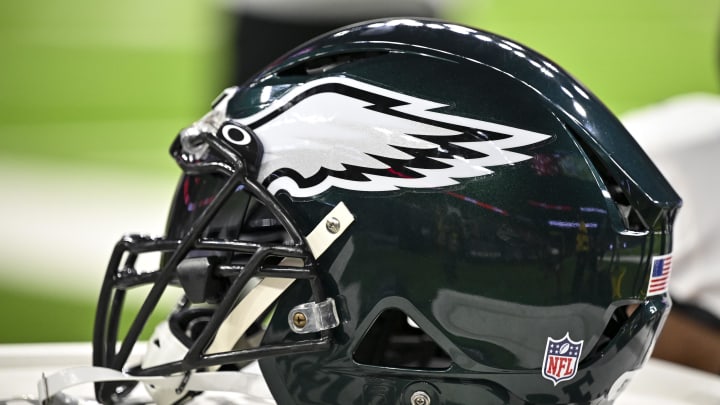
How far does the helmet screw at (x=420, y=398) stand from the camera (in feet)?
3.77

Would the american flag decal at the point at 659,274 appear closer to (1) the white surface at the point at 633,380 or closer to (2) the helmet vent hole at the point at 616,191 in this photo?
(2) the helmet vent hole at the point at 616,191

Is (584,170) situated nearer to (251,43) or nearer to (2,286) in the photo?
(2,286)

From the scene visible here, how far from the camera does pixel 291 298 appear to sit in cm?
118

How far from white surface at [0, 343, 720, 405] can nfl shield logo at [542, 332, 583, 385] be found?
39 cm

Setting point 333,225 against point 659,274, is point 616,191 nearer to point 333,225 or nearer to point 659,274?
point 659,274

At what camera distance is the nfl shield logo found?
1122 mm

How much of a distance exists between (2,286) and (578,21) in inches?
210

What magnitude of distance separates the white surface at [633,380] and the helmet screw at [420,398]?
355 mm

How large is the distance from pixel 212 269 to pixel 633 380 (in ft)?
2.41

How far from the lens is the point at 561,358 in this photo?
1.12m

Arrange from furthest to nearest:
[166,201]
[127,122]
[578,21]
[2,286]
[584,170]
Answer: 1. [578,21]
2. [127,122]
3. [166,201]
4. [2,286]
5. [584,170]

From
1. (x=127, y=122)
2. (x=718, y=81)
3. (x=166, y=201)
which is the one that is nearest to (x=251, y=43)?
(x=166, y=201)

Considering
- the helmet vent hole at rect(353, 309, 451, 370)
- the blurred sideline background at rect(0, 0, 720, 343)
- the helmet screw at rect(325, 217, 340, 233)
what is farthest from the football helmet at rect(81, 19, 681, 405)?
the blurred sideline background at rect(0, 0, 720, 343)

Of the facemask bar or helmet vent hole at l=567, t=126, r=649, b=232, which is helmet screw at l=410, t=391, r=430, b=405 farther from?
helmet vent hole at l=567, t=126, r=649, b=232
